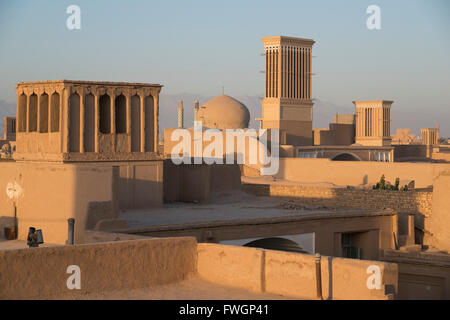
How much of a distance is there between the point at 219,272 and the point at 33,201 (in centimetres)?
685

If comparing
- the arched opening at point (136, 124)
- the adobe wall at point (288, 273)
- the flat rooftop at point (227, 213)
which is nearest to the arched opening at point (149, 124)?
the arched opening at point (136, 124)

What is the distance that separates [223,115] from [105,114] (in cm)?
3800

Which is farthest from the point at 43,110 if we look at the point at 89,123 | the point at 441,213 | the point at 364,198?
the point at 441,213

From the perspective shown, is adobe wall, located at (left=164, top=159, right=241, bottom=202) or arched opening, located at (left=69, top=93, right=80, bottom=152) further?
adobe wall, located at (left=164, top=159, right=241, bottom=202)

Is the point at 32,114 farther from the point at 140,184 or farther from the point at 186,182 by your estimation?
the point at 186,182

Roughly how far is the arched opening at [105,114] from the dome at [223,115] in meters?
37.4

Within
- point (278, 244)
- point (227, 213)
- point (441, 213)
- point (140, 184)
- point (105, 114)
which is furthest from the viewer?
point (105, 114)

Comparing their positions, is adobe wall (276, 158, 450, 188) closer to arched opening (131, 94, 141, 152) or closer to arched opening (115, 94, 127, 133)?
arched opening (131, 94, 141, 152)

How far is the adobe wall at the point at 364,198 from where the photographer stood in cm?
2423

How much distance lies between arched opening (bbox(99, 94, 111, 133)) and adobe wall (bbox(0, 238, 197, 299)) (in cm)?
1155

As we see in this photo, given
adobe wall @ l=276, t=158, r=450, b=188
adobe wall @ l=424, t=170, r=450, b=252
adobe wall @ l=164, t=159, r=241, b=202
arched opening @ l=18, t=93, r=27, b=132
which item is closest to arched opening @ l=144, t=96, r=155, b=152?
adobe wall @ l=164, t=159, r=241, b=202

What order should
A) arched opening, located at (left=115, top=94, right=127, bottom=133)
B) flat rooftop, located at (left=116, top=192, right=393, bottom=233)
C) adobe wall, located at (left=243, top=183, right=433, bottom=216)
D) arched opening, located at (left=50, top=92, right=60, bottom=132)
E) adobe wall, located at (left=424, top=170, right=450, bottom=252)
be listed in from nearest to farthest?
flat rooftop, located at (left=116, top=192, right=393, bottom=233)
adobe wall, located at (left=424, top=170, right=450, bottom=252)
arched opening, located at (left=50, top=92, right=60, bottom=132)
arched opening, located at (left=115, top=94, right=127, bottom=133)
adobe wall, located at (left=243, top=183, right=433, bottom=216)

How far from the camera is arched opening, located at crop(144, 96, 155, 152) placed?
24.1 m

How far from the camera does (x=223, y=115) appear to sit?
61219mm
